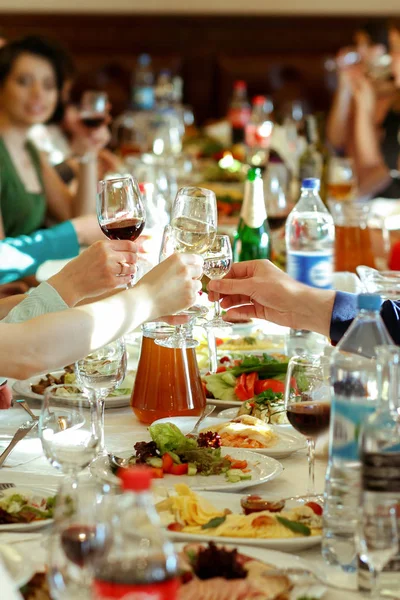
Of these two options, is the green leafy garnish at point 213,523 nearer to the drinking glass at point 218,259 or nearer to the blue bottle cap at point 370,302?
the blue bottle cap at point 370,302

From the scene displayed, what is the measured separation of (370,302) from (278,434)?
0.49 metres

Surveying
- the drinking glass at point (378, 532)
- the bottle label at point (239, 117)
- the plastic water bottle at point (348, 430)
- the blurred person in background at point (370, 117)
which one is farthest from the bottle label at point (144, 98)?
the drinking glass at point (378, 532)

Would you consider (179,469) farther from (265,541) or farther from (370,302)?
(370,302)

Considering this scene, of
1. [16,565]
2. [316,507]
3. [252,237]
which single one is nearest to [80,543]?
[16,565]

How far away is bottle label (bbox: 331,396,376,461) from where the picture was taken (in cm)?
104

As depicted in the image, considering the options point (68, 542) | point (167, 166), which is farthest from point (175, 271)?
point (167, 166)

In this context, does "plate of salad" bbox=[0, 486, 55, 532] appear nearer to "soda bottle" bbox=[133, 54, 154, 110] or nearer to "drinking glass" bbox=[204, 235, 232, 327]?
"drinking glass" bbox=[204, 235, 232, 327]

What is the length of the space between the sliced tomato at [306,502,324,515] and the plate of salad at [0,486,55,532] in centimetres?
32

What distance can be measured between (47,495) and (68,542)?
1.26ft

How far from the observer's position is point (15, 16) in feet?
20.9

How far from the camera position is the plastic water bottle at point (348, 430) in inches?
41.2

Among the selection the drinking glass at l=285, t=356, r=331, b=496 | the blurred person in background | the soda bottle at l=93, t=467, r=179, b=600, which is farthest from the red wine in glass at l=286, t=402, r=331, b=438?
the blurred person in background

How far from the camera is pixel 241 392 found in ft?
5.62

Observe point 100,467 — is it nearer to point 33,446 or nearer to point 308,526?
point 33,446
